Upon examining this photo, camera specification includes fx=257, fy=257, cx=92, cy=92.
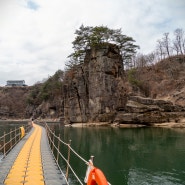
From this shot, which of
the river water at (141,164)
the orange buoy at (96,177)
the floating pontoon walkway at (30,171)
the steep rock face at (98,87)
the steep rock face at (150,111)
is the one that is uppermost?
the steep rock face at (98,87)

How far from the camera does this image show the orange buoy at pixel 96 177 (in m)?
4.81

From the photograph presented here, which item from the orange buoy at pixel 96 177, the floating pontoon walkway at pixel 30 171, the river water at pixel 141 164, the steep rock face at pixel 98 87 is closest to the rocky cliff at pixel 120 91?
the steep rock face at pixel 98 87

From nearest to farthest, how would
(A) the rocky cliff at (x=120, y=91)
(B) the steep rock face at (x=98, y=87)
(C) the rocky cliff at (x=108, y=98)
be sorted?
(C) the rocky cliff at (x=108, y=98), (A) the rocky cliff at (x=120, y=91), (B) the steep rock face at (x=98, y=87)

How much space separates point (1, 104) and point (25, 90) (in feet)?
66.5

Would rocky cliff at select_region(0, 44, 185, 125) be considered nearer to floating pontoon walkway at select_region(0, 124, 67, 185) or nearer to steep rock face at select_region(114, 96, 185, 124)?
steep rock face at select_region(114, 96, 185, 124)

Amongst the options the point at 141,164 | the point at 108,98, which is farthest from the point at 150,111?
the point at 141,164

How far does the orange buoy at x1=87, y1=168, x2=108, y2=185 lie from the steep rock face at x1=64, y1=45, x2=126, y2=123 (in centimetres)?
5403

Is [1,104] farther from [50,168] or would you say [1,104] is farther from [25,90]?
[50,168]

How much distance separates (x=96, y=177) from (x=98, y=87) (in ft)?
184

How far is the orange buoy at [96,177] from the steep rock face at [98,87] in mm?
54029

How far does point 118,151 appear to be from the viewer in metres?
25.6

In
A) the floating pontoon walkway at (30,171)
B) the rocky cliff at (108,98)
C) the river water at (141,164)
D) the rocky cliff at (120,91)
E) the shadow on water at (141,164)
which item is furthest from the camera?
the rocky cliff at (120,91)

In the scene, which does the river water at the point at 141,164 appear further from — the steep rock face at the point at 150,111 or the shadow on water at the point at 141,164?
the steep rock face at the point at 150,111

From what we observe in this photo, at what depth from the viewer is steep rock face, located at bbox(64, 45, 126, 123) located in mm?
60281
